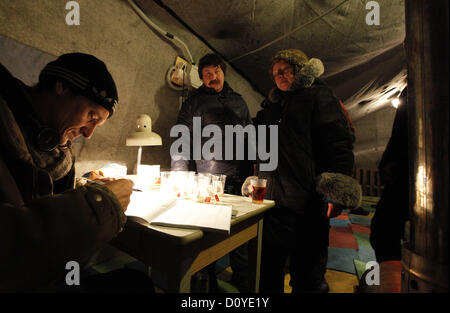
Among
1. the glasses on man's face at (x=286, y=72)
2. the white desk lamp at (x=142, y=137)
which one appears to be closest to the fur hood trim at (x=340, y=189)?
the glasses on man's face at (x=286, y=72)

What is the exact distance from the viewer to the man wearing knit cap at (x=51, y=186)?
0.49 meters

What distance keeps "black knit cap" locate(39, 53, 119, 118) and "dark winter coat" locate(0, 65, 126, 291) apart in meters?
0.21

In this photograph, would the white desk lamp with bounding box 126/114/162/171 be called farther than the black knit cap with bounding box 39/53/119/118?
Yes

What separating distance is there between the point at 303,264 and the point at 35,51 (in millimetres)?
2843

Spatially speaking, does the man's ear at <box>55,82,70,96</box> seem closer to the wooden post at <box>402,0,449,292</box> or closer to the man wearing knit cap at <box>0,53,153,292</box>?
the man wearing knit cap at <box>0,53,153,292</box>

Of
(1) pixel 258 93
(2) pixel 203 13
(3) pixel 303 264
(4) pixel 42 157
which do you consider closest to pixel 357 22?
(2) pixel 203 13

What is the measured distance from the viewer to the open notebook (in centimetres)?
81

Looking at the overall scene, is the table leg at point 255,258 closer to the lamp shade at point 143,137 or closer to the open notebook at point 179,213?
the open notebook at point 179,213

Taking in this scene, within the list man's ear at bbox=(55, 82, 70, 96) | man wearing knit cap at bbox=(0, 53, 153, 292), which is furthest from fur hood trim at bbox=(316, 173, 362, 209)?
man's ear at bbox=(55, 82, 70, 96)

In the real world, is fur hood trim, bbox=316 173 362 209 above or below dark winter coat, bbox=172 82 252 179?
below

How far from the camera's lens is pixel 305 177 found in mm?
1464

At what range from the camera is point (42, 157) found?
0.98 m

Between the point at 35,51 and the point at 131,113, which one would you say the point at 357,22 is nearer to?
the point at 131,113

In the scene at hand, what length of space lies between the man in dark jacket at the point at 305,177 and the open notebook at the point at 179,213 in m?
0.65
